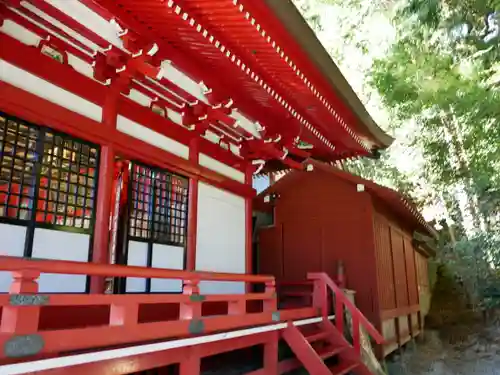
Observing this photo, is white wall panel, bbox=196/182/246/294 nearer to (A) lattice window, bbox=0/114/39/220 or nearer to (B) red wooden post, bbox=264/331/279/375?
(B) red wooden post, bbox=264/331/279/375

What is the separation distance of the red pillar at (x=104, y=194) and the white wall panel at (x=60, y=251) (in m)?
0.12

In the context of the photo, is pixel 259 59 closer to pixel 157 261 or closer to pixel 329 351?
pixel 157 261

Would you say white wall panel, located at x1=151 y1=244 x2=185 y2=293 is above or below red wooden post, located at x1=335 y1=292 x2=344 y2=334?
above

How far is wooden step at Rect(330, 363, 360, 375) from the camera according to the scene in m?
6.18

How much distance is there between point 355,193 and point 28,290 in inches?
277

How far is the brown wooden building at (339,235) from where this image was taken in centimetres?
852

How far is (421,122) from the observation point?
43.1ft

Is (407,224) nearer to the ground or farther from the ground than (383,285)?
farther from the ground

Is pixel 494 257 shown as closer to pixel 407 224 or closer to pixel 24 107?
pixel 407 224

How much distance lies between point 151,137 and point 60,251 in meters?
1.92

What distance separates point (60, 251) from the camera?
179 inches

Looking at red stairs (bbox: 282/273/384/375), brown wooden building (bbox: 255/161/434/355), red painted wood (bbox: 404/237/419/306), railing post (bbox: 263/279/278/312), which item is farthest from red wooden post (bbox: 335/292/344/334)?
red painted wood (bbox: 404/237/419/306)

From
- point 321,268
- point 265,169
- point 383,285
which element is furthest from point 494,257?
point 265,169

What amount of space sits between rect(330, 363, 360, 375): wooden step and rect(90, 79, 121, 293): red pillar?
11.6 feet
